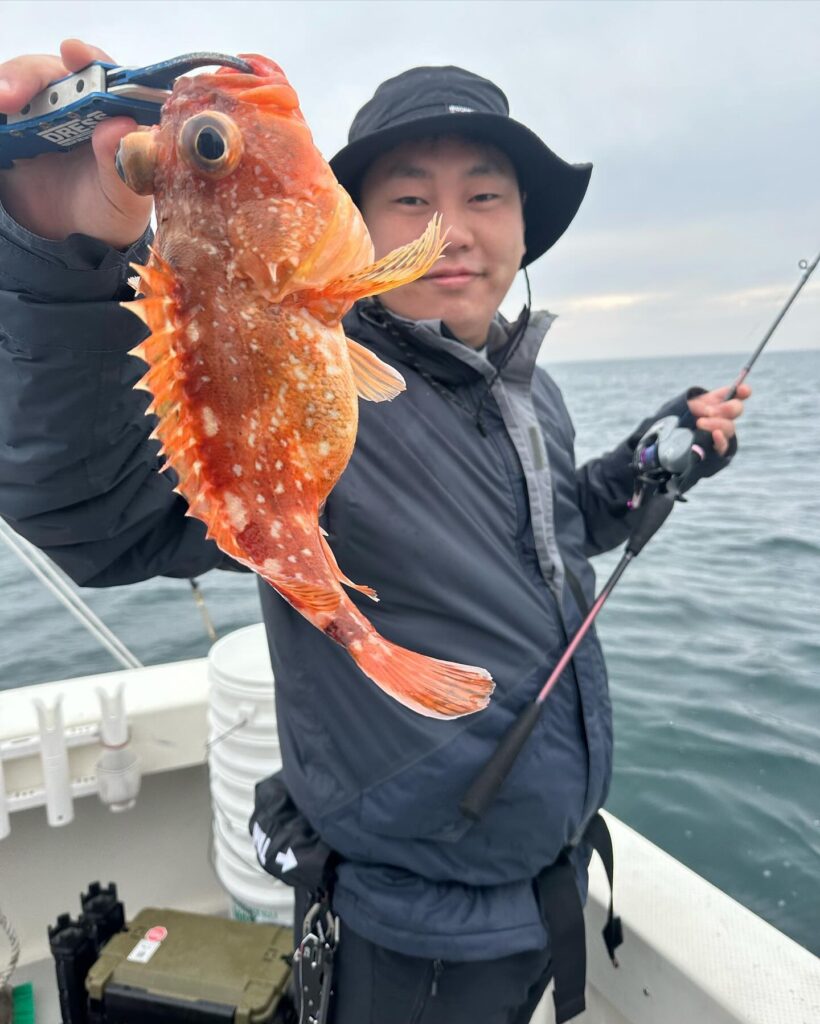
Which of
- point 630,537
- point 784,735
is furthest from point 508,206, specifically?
point 784,735

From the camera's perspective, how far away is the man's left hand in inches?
101

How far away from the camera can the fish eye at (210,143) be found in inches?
34.0

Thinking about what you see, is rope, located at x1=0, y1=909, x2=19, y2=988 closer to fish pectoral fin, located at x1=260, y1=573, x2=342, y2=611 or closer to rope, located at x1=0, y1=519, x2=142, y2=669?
rope, located at x1=0, y1=519, x2=142, y2=669

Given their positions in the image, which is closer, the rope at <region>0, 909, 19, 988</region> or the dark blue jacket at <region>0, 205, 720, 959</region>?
the dark blue jacket at <region>0, 205, 720, 959</region>

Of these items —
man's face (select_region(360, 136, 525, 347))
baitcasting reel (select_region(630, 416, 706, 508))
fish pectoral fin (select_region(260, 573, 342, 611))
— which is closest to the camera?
fish pectoral fin (select_region(260, 573, 342, 611))

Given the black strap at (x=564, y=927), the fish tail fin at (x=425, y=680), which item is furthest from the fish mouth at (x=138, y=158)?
the black strap at (x=564, y=927)

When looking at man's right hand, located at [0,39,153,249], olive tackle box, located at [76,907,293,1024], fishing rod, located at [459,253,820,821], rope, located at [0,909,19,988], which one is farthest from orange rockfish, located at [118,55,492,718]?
rope, located at [0,909,19,988]

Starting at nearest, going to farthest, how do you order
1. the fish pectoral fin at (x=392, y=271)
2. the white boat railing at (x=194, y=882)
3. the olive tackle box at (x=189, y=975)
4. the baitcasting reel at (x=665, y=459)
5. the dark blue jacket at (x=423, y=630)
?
1. the fish pectoral fin at (x=392, y=271)
2. the dark blue jacket at (x=423, y=630)
3. the white boat railing at (x=194, y=882)
4. the olive tackle box at (x=189, y=975)
5. the baitcasting reel at (x=665, y=459)

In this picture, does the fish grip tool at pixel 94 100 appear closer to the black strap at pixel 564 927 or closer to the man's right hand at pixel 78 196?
the man's right hand at pixel 78 196

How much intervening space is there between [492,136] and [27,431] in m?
1.34

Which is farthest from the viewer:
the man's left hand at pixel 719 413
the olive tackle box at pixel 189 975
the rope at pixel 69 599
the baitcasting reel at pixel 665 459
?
the rope at pixel 69 599

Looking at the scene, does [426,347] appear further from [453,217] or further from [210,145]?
[210,145]

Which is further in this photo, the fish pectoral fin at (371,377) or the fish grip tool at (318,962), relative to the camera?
the fish grip tool at (318,962)

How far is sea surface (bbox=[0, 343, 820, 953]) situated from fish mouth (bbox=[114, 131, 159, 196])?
390cm
